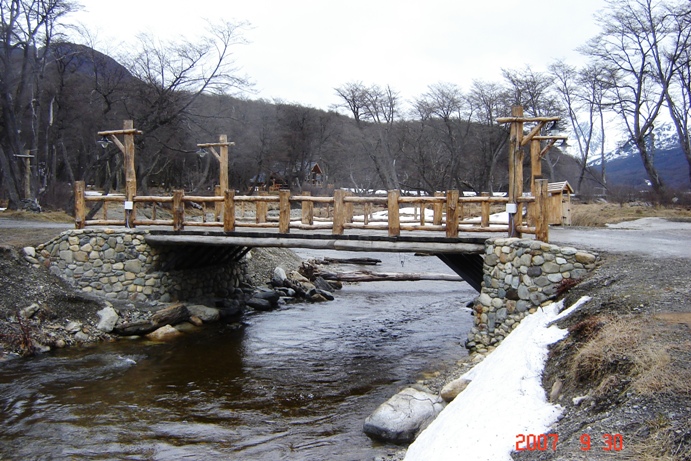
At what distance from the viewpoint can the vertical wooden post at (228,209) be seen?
12828 mm

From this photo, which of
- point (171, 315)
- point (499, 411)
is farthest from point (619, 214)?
point (499, 411)

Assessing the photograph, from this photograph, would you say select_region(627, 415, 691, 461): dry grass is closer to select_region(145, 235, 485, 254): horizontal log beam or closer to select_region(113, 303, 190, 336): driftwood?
select_region(145, 235, 485, 254): horizontal log beam

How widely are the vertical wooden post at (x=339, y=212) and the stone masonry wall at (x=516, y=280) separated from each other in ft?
10.2

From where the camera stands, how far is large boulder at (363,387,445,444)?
22.6 ft

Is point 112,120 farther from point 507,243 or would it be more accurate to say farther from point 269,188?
point 507,243

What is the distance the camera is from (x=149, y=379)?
952cm

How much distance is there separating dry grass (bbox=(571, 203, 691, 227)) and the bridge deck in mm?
11146

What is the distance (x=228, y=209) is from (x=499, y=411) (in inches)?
354

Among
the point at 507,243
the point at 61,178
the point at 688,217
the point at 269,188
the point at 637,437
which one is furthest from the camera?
the point at 269,188

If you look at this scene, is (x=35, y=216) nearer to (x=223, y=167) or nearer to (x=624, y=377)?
(x=223, y=167)

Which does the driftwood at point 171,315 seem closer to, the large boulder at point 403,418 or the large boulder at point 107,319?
the large boulder at point 107,319

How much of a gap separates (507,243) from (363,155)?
158ft

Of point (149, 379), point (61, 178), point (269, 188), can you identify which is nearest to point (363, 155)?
point (269, 188)

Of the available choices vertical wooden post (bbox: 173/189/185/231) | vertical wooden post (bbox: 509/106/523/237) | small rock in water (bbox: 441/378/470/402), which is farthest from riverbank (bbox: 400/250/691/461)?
vertical wooden post (bbox: 173/189/185/231)
